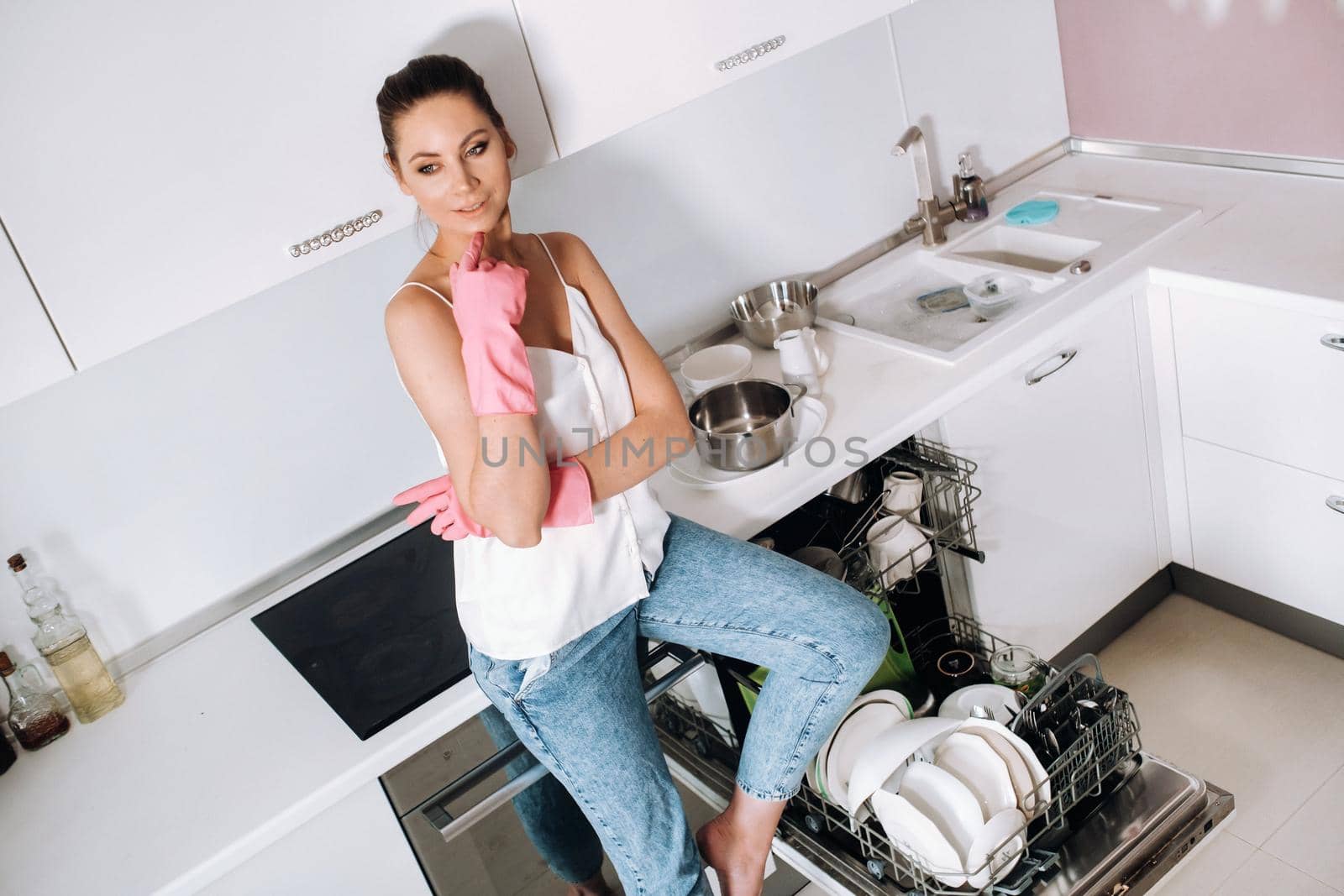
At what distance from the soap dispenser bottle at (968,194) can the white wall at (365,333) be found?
0.16 feet

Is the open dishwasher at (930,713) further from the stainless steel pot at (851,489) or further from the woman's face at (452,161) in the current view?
the woman's face at (452,161)

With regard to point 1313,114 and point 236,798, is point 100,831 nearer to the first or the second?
point 236,798

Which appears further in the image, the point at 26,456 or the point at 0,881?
the point at 26,456

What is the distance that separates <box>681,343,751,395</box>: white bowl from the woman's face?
0.76 metres

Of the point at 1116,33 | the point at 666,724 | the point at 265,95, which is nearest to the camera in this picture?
the point at 265,95

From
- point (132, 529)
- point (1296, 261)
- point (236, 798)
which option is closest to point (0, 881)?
point (236, 798)

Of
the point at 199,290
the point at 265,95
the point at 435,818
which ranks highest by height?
the point at 265,95

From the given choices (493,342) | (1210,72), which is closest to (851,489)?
(493,342)

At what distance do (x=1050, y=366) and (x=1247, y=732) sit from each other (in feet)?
2.66

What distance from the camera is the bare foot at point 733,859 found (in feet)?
5.45

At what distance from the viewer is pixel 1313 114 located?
2240mm

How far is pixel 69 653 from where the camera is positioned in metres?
1.78

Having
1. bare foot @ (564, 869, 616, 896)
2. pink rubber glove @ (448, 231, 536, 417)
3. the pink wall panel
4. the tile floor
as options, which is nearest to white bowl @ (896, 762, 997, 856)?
bare foot @ (564, 869, 616, 896)

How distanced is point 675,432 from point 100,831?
0.94m
